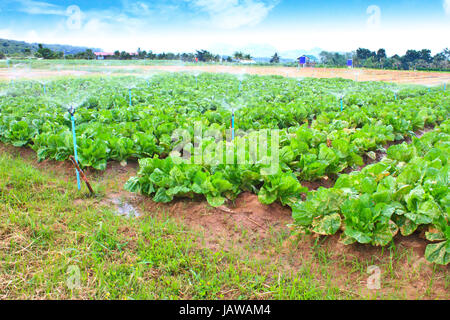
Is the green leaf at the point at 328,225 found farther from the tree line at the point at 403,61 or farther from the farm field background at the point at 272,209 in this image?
the tree line at the point at 403,61

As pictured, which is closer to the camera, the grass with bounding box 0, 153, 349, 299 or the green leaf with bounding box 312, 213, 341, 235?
the grass with bounding box 0, 153, 349, 299

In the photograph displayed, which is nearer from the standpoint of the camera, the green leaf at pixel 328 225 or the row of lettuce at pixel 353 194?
the row of lettuce at pixel 353 194

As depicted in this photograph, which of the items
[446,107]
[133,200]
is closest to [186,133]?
[133,200]

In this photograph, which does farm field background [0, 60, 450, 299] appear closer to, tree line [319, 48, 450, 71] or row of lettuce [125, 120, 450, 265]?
row of lettuce [125, 120, 450, 265]

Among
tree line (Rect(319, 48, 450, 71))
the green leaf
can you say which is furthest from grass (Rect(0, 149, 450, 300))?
tree line (Rect(319, 48, 450, 71))

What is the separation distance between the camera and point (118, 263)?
9.30 feet

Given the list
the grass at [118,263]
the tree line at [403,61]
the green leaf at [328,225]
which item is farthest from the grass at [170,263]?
the tree line at [403,61]

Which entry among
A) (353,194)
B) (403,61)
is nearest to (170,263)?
(353,194)

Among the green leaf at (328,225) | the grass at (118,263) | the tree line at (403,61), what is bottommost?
the grass at (118,263)

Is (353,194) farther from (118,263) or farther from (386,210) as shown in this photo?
(118,263)

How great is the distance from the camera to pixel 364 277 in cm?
265

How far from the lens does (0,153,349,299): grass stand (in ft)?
8.35

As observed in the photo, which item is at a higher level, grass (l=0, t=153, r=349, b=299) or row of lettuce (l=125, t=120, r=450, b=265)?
row of lettuce (l=125, t=120, r=450, b=265)

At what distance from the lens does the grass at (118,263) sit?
2.54 meters
